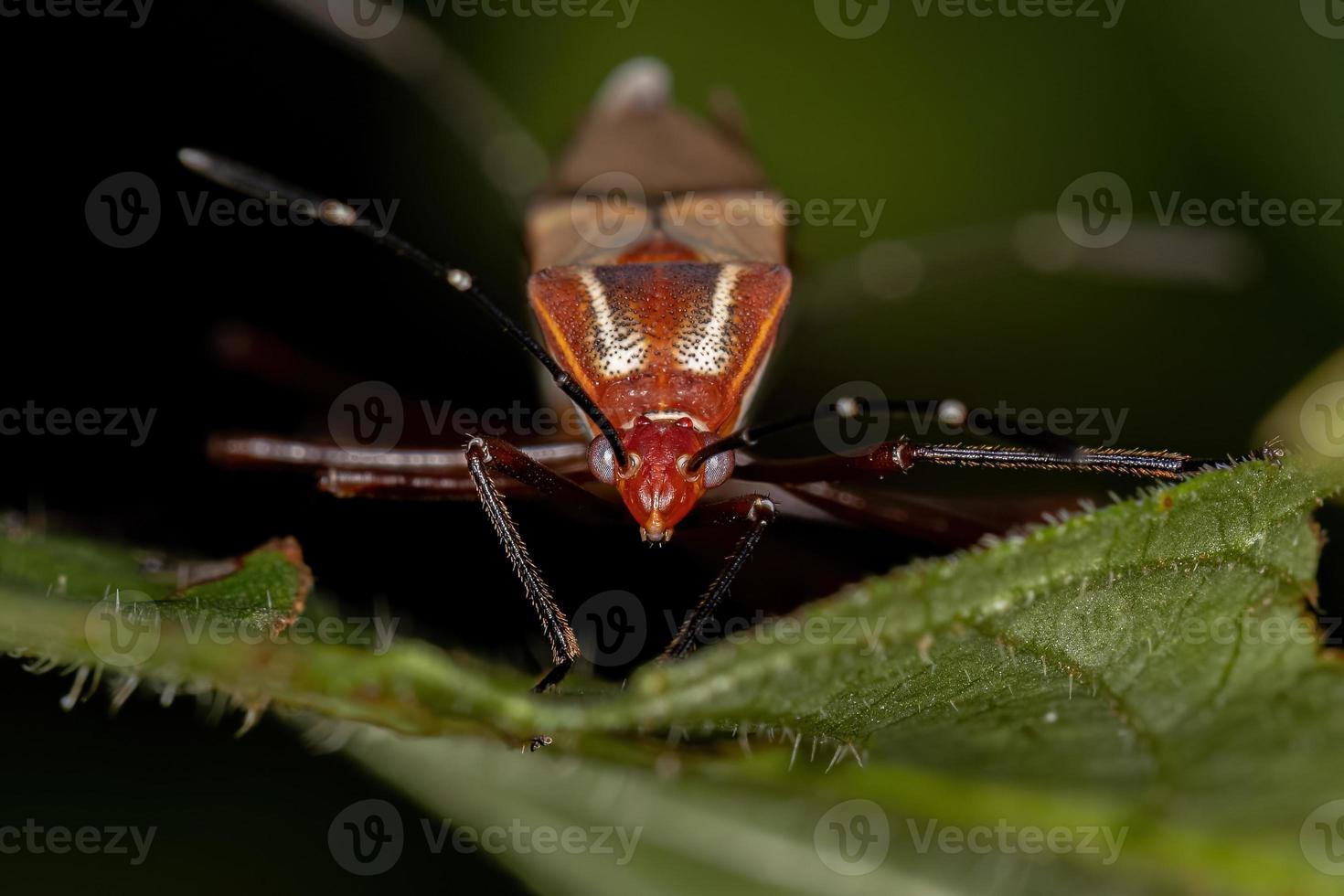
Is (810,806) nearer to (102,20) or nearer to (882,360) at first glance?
(882,360)

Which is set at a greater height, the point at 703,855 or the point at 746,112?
the point at 746,112

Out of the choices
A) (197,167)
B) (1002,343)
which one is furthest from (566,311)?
(1002,343)
